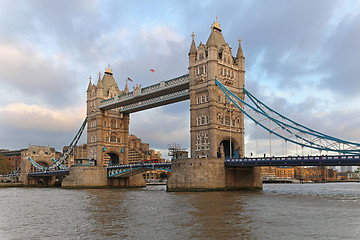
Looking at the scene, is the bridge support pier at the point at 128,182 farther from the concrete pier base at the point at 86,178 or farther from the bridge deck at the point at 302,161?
the bridge deck at the point at 302,161

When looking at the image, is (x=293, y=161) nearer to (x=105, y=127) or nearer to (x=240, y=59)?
(x=240, y=59)

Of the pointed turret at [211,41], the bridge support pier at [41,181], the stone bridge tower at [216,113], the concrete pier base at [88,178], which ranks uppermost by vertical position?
the pointed turret at [211,41]

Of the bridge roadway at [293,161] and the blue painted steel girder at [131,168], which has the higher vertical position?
the bridge roadway at [293,161]

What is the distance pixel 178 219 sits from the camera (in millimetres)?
29203

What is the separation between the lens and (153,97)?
275 ft

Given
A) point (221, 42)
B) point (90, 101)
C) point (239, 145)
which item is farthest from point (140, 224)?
point (90, 101)

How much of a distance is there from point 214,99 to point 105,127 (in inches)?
1540

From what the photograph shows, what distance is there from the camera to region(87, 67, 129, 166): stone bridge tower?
94.8 metres

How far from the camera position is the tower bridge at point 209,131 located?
59.3 meters

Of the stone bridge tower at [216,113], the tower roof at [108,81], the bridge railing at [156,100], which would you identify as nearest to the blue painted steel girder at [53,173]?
the bridge railing at [156,100]

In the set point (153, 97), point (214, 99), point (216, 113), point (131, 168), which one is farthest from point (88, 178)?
point (214, 99)

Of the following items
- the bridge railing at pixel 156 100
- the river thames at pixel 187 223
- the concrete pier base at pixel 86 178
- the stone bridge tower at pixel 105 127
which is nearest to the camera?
the river thames at pixel 187 223

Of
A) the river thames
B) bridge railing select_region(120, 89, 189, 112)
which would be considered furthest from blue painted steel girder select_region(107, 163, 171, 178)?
the river thames

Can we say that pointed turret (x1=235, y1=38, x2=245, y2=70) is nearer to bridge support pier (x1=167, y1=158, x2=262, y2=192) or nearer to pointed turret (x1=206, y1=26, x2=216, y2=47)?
pointed turret (x1=206, y1=26, x2=216, y2=47)
